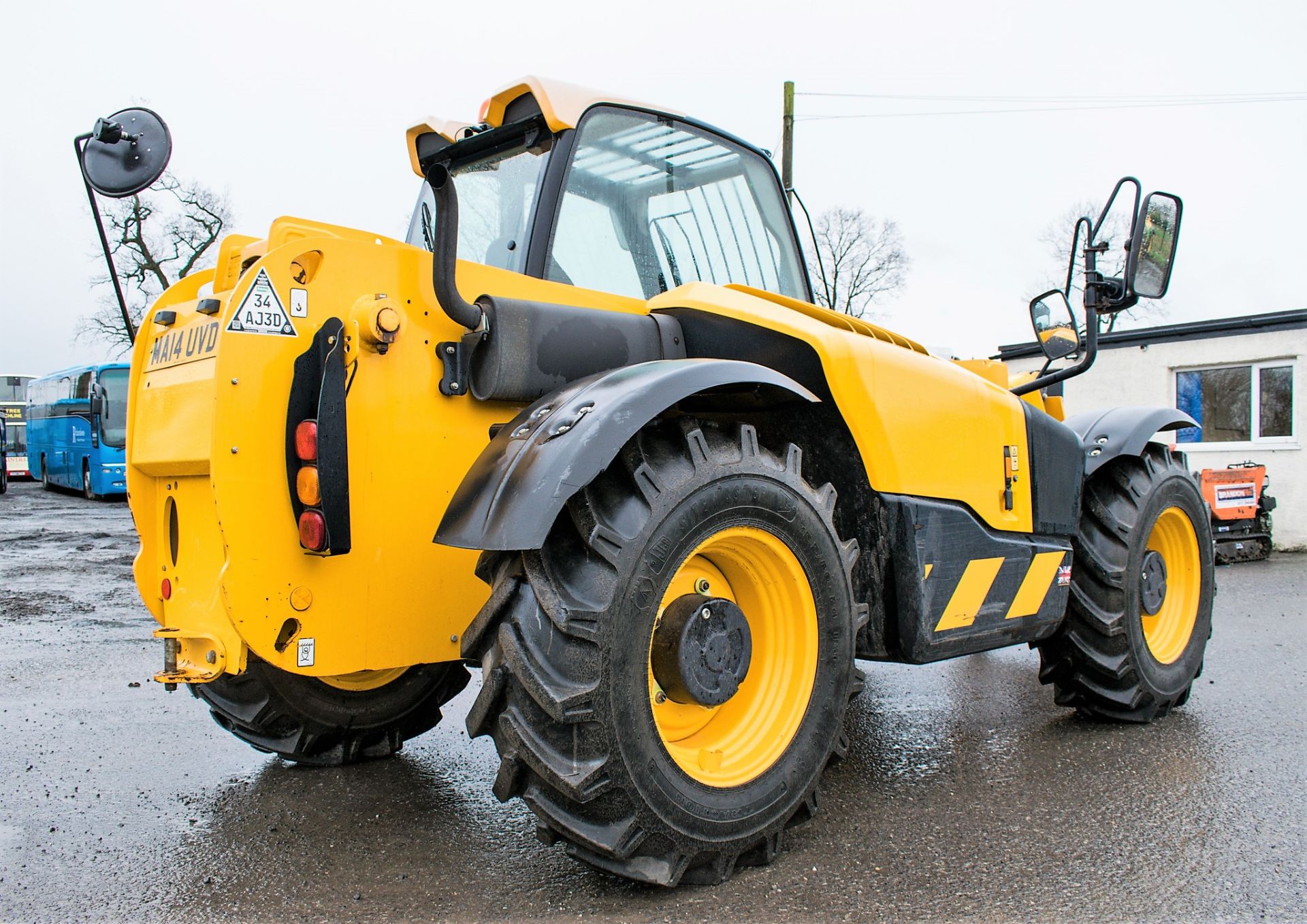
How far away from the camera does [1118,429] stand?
4496 mm

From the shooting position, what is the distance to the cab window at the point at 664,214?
346cm

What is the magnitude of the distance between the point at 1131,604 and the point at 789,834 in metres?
2.07

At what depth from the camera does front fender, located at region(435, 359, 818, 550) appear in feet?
7.95

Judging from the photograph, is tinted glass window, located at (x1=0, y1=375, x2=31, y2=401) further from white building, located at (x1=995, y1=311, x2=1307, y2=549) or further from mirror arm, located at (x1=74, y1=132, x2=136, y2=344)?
mirror arm, located at (x1=74, y1=132, x2=136, y2=344)

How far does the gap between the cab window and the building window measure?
39.3 ft

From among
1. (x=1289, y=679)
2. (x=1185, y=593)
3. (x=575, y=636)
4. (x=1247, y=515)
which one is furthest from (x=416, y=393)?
(x=1247, y=515)

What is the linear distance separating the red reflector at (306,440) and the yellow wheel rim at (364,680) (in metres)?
1.13

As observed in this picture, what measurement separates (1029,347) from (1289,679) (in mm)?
11803

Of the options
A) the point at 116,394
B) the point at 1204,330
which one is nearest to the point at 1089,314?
the point at 1204,330

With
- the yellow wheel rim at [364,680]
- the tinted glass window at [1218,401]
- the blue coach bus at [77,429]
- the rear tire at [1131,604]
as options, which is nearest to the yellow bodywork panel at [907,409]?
the rear tire at [1131,604]

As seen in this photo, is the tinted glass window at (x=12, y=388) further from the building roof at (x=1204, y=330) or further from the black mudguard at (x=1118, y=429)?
the black mudguard at (x=1118, y=429)

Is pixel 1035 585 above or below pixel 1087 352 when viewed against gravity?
below

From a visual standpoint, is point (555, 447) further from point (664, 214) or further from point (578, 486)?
point (664, 214)

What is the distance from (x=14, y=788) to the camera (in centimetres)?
371
